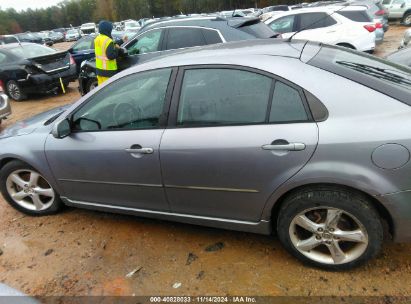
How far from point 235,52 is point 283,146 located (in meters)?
0.89

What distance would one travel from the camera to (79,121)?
10.2ft

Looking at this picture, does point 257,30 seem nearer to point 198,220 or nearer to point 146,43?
point 146,43

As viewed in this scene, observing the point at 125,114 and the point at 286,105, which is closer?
the point at 286,105

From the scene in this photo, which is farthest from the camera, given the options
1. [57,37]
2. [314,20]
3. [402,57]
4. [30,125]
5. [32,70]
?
[57,37]

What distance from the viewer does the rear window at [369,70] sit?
2.22m

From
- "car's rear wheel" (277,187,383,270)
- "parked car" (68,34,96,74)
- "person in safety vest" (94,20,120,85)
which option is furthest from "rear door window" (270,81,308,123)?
"parked car" (68,34,96,74)

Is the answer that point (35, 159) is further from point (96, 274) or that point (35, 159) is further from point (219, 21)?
point (219, 21)

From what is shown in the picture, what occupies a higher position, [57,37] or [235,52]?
[235,52]

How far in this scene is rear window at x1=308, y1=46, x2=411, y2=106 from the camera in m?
2.22

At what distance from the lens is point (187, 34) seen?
612 cm

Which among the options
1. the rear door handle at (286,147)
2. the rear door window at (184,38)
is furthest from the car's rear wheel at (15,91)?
the rear door handle at (286,147)

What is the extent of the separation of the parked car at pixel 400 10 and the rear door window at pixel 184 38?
17.3 meters

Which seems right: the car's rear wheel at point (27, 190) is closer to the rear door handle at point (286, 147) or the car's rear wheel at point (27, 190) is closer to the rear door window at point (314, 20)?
the rear door handle at point (286, 147)

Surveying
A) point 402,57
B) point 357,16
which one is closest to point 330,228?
point 402,57
